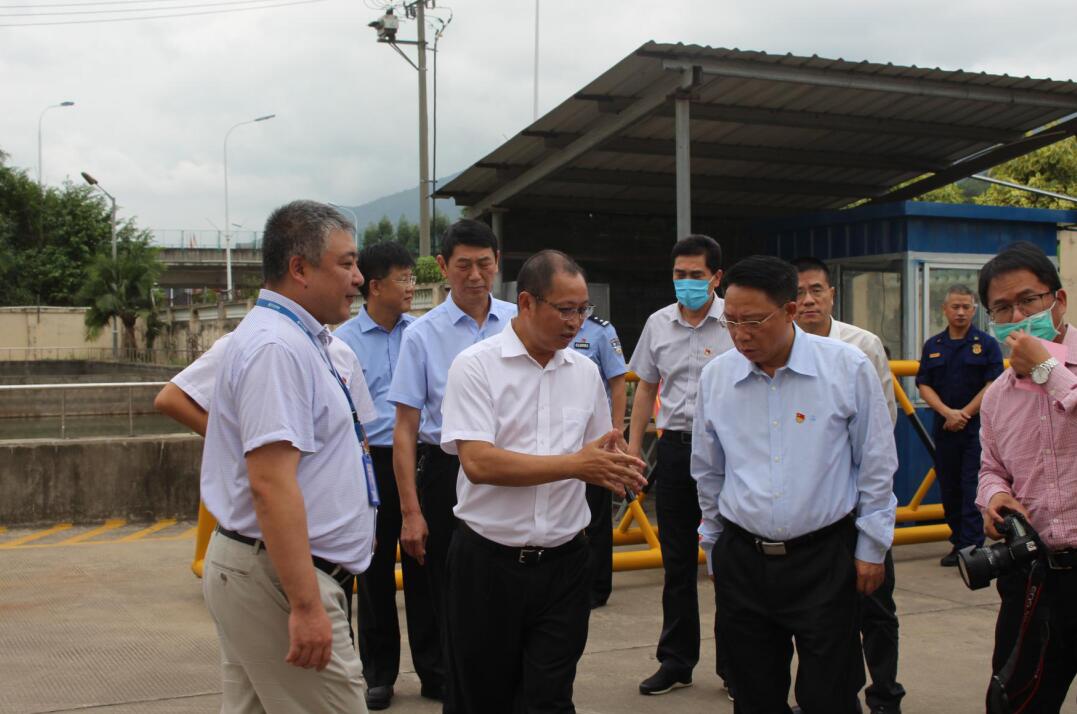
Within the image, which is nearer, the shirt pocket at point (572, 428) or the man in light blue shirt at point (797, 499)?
the man in light blue shirt at point (797, 499)

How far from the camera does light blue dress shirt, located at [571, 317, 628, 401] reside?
5523 mm

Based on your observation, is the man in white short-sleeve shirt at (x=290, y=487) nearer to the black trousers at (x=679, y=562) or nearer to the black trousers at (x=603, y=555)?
the black trousers at (x=679, y=562)

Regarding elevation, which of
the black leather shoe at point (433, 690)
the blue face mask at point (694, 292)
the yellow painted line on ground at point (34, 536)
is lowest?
the yellow painted line on ground at point (34, 536)

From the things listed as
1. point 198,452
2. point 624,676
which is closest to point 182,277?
point 198,452

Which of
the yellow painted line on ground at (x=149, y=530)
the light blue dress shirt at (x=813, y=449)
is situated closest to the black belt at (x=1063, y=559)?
the light blue dress shirt at (x=813, y=449)

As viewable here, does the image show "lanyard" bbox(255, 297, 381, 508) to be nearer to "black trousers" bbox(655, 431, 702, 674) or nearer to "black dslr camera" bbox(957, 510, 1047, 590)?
"black dslr camera" bbox(957, 510, 1047, 590)

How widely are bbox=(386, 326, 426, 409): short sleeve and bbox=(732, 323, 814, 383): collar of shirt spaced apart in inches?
59.4

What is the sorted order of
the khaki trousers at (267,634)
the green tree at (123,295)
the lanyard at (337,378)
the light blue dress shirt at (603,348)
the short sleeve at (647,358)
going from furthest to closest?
the green tree at (123,295) → the light blue dress shirt at (603,348) → the short sleeve at (647,358) → the lanyard at (337,378) → the khaki trousers at (267,634)

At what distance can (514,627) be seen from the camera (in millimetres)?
3420

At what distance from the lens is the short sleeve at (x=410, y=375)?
452 cm

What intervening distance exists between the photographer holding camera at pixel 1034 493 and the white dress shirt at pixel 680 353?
5.65 ft

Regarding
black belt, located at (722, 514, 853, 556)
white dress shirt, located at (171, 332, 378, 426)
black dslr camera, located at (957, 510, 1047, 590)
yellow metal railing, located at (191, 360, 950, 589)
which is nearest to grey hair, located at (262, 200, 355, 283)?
white dress shirt, located at (171, 332, 378, 426)

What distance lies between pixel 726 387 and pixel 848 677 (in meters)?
0.95

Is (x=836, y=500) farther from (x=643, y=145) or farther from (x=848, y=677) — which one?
(x=643, y=145)
